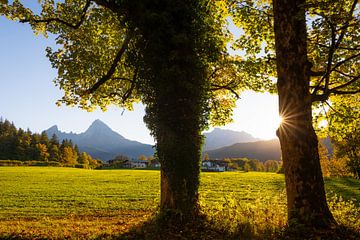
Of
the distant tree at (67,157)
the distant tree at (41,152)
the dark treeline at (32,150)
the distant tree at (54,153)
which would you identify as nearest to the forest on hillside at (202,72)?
the dark treeline at (32,150)

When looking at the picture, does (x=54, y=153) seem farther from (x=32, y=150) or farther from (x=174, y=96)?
(x=174, y=96)

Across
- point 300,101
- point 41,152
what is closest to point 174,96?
point 300,101

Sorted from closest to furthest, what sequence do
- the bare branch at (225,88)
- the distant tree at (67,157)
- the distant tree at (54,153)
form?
the bare branch at (225,88) < the distant tree at (67,157) < the distant tree at (54,153)

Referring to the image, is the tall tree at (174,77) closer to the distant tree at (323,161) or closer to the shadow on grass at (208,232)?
the shadow on grass at (208,232)

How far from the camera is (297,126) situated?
33.1 feet

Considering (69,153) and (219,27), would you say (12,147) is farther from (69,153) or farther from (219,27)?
(219,27)

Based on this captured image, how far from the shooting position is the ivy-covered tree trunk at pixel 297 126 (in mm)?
9695

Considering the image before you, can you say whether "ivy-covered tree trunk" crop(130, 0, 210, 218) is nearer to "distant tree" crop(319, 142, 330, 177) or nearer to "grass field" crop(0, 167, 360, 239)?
"grass field" crop(0, 167, 360, 239)

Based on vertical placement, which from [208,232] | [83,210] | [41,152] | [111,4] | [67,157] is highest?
[111,4]

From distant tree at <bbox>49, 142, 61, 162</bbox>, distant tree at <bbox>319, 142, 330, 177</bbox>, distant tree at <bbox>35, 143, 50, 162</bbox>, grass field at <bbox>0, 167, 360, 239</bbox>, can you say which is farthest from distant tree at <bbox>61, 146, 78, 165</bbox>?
grass field at <bbox>0, 167, 360, 239</bbox>

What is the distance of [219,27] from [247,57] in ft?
7.01

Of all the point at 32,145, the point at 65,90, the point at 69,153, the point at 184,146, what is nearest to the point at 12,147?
the point at 32,145

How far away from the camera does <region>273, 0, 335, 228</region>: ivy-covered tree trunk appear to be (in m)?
9.70

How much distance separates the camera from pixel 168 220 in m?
11.8
